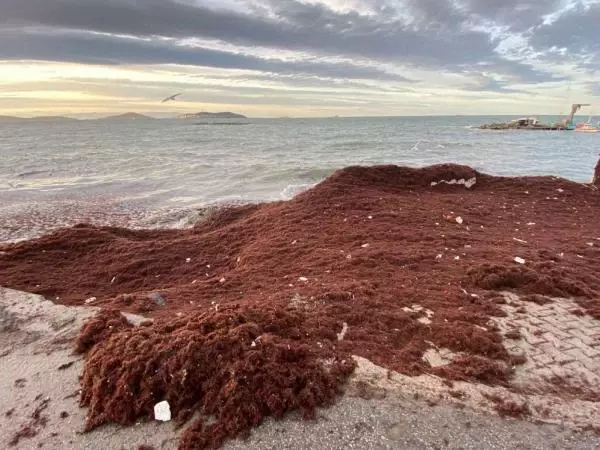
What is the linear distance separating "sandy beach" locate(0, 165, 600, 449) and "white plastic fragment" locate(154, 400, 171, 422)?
0.21 ft

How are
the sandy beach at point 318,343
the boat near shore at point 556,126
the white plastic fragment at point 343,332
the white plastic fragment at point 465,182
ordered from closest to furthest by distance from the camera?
1. the sandy beach at point 318,343
2. the white plastic fragment at point 343,332
3. the white plastic fragment at point 465,182
4. the boat near shore at point 556,126

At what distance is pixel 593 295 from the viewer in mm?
5562

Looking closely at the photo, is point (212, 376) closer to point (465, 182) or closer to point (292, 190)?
point (465, 182)

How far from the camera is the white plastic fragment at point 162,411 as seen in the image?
11.2 feet

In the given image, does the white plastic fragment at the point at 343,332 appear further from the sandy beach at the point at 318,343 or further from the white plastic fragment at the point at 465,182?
the white plastic fragment at the point at 465,182

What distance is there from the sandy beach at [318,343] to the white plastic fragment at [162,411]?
6 centimetres

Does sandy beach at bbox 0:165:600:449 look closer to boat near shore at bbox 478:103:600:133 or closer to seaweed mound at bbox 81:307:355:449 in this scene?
seaweed mound at bbox 81:307:355:449

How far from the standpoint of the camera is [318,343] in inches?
166

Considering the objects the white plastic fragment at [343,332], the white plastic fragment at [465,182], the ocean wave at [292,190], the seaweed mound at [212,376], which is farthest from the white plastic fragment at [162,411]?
the ocean wave at [292,190]

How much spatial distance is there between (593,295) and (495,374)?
255cm

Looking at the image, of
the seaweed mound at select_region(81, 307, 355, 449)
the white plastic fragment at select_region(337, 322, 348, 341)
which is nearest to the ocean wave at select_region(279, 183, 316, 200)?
the white plastic fragment at select_region(337, 322, 348, 341)

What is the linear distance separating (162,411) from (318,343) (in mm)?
1541

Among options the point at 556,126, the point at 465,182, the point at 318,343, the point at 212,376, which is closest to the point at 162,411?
the point at 212,376

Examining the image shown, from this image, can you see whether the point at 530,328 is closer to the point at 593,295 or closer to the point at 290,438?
the point at 593,295
